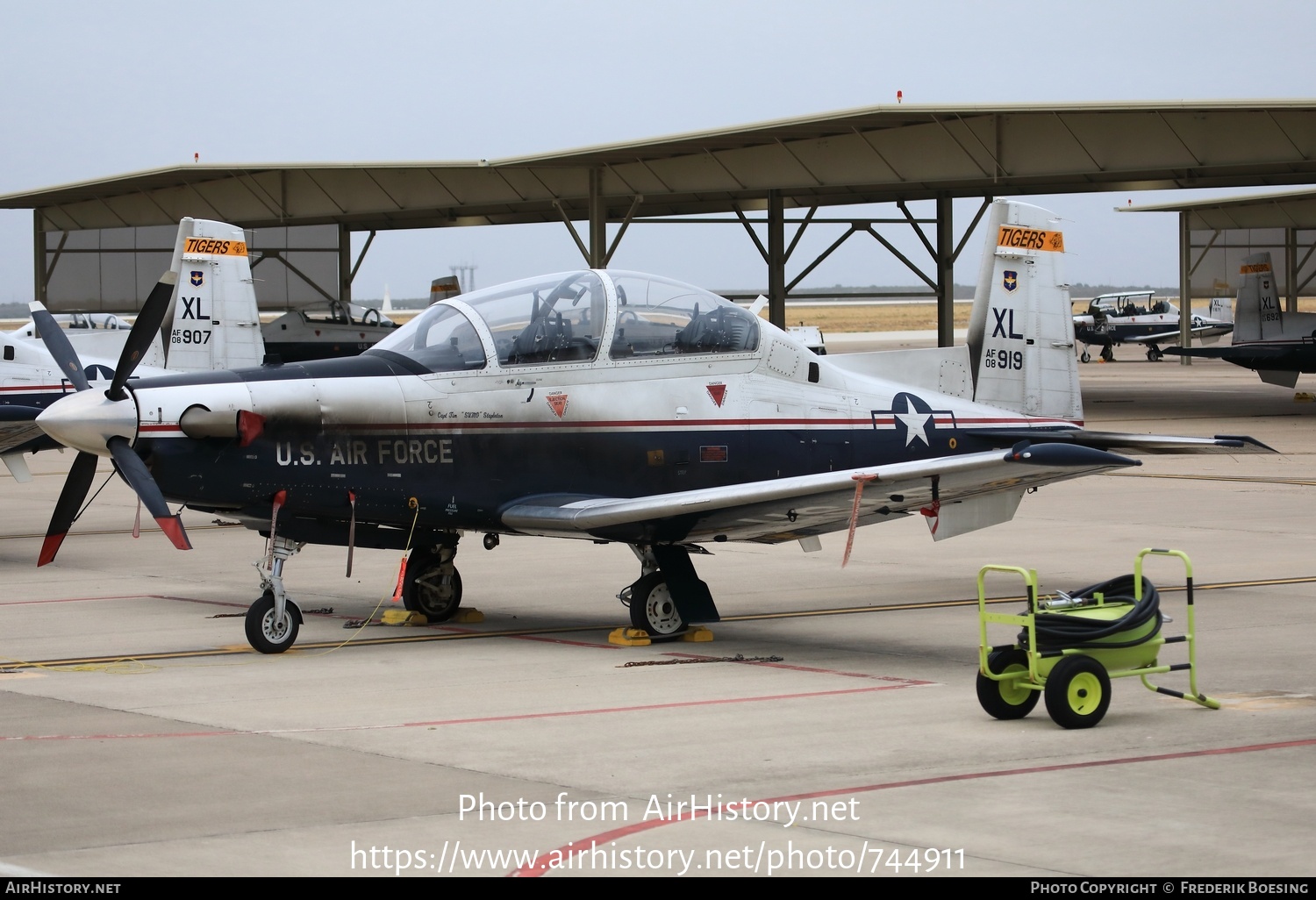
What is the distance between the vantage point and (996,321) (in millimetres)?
13680

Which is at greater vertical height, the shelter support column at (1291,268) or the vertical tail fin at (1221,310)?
the shelter support column at (1291,268)

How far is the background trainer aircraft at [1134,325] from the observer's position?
230ft

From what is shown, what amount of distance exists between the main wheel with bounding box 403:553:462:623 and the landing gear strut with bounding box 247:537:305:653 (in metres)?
1.51

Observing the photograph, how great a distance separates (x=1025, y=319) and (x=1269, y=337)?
105 feet

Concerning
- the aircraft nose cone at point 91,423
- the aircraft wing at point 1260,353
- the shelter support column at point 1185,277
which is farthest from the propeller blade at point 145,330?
the shelter support column at point 1185,277

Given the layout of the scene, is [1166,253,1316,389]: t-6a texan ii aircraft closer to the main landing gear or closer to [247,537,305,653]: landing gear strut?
the main landing gear

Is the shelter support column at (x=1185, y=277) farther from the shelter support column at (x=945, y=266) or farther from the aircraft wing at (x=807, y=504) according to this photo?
the aircraft wing at (x=807, y=504)

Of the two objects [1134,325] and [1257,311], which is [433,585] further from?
[1134,325]

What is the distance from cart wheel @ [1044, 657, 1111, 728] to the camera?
794 centimetres

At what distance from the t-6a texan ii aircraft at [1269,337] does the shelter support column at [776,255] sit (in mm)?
13035

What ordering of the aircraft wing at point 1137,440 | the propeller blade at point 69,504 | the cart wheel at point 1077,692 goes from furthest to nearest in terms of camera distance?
the propeller blade at point 69,504, the aircraft wing at point 1137,440, the cart wheel at point 1077,692

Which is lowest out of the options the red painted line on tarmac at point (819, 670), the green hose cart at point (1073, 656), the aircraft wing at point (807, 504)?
the red painted line on tarmac at point (819, 670)
